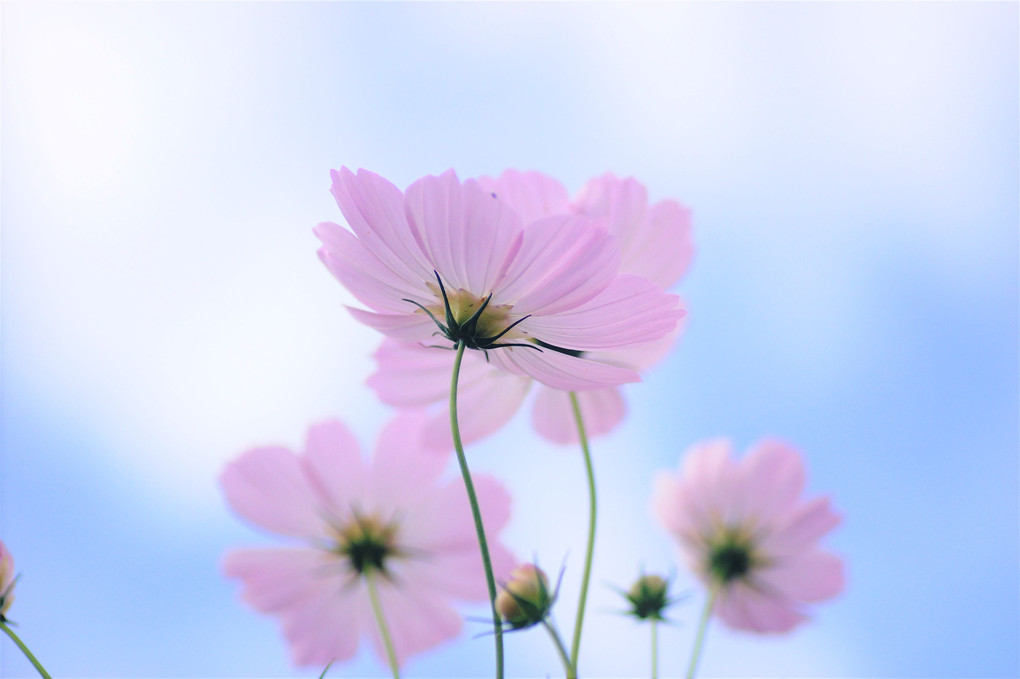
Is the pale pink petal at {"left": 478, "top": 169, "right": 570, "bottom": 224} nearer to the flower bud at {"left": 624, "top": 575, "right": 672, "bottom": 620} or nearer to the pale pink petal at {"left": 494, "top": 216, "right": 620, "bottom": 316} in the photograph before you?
the pale pink petal at {"left": 494, "top": 216, "right": 620, "bottom": 316}

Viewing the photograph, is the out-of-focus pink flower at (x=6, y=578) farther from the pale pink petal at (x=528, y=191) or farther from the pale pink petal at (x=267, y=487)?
the pale pink petal at (x=528, y=191)

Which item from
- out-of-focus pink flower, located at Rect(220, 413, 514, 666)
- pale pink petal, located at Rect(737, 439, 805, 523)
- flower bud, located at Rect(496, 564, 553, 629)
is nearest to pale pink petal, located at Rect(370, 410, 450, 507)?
out-of-focus pink flower, located at Rect(220, 413, 514, 666)

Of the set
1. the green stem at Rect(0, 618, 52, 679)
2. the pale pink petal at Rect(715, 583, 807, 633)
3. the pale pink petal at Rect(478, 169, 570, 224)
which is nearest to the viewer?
the green stem at Rect(0, 618, 52, 679)

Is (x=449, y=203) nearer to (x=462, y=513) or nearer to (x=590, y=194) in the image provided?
(x=590, y=194)

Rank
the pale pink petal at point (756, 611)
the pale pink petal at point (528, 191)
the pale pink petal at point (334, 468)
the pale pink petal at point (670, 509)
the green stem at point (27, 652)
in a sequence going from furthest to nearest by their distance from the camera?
the pale pink petal at point (670, 509), the pale pink petal at point (756, 611), the pale pink petal at point (334, 468), the pale pink petal at point (528, 191), the green stem at point (27, 652)

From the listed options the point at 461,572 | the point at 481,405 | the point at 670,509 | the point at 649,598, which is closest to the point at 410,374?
the point at 481,405

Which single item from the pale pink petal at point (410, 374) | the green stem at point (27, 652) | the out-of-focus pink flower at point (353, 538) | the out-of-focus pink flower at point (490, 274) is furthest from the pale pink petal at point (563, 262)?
the green stem at point (27, 652)
